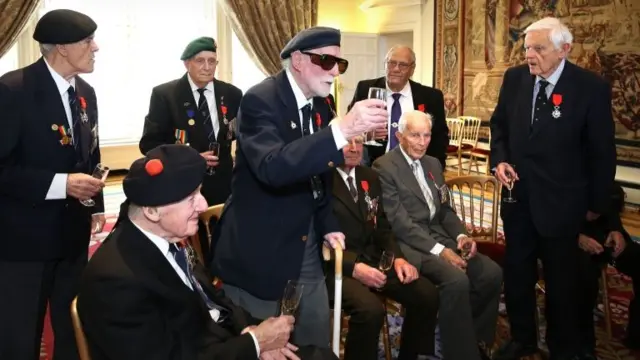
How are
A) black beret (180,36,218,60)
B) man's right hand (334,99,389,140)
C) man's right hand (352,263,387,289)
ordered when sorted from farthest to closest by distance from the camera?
1. black beret (180,36,218,60)
2. man's right hand (352,263,387,289)
3. man's right hand (334,99,389,140)

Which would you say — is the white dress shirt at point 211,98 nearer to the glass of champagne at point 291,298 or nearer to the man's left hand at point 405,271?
the man's left hand at point 405,271

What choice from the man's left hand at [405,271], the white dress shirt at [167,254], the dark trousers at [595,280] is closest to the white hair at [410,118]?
the man's left hand at [405,271]

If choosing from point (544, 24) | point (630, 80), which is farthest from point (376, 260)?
point (630, 80)

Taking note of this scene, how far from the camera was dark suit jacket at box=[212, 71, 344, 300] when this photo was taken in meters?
2.04

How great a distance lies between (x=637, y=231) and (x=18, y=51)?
24.0 ft

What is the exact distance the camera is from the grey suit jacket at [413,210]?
10.8ft

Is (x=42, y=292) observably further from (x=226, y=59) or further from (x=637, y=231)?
(x=226, y=59)

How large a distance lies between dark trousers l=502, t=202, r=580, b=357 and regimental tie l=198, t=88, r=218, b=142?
1698 millimetres

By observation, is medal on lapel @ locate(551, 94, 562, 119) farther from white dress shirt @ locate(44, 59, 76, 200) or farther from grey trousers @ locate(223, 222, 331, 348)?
white dress shirt @ locate(44, 59, 76, 200)

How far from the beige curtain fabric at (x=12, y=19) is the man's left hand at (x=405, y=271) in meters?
6.06

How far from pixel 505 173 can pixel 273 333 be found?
1762 mm

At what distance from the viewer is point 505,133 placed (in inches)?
133

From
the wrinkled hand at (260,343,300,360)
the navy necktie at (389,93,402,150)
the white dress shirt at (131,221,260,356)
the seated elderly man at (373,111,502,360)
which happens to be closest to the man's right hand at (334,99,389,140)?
the white dress shirt at (131,221,260,356)

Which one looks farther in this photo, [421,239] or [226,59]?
[226,59]
